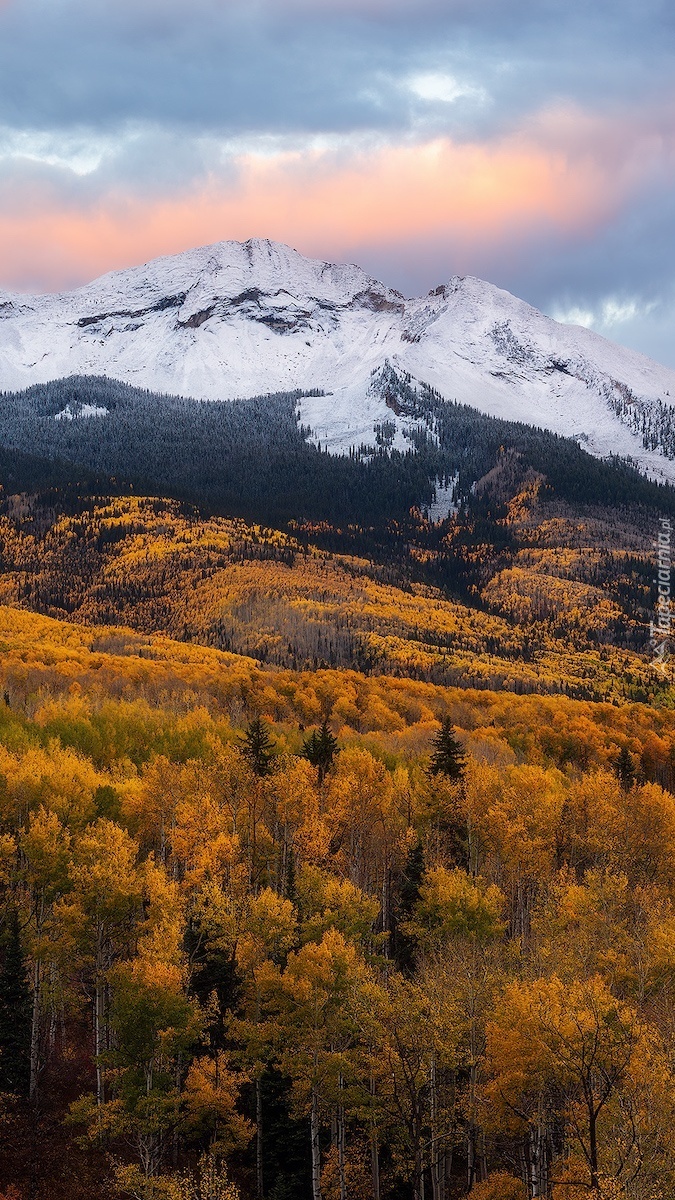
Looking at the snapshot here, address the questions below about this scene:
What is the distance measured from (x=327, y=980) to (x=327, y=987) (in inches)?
28.0

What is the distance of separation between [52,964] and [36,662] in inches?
3572

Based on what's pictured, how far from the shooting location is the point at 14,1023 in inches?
2089

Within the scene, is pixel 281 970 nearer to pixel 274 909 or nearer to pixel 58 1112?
pixel 274 909

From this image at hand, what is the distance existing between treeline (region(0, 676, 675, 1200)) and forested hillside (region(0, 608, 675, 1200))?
22 centimetres

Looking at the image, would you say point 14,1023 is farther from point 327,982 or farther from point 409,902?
point 409,902

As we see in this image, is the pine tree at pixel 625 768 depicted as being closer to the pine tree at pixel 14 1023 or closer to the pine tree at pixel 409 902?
the pine tree at pixel 409 902

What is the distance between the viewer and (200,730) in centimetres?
9362

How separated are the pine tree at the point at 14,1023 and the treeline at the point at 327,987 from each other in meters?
0.16

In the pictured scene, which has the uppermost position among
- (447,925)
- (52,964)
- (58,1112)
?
(447,925)

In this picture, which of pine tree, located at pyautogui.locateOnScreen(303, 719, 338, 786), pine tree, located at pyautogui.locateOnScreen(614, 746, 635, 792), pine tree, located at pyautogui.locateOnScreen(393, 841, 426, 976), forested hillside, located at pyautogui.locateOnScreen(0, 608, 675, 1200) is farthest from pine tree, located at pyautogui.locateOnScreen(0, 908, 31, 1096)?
pine tree, located at pyautogui.locateOnScreen(614, 746, 635, 792)

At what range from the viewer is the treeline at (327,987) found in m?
40.2

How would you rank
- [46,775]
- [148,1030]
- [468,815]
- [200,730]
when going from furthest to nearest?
[200,730]
[468,815]
[46,775]
[148,1030]

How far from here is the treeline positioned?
40.2 meters

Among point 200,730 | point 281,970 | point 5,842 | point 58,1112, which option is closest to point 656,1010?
point 281,970
